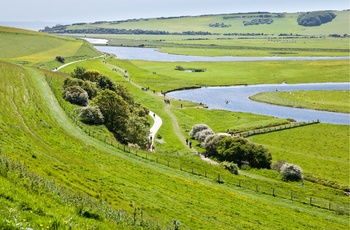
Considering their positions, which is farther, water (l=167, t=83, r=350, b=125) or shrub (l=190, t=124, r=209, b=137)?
water (l=167, t=83, r=350, b=125)

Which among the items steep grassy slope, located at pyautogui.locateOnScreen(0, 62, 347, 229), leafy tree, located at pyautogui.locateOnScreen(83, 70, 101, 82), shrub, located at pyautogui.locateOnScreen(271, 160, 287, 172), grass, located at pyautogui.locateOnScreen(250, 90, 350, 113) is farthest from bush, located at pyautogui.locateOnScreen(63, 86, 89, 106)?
grass, located at pyautogui.locateOnScreen(250, 90, 350, 113)

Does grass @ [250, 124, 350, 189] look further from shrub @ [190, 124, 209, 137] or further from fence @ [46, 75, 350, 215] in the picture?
shrub @ [190, 124, 209, 137]

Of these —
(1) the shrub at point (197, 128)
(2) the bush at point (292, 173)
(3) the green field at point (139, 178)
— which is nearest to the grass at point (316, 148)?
(3) the green field at point (139, 178)

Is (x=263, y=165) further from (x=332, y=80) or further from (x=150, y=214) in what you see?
→ (x=332, y=80)

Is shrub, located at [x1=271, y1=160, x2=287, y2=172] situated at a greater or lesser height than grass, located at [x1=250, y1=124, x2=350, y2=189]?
lesser

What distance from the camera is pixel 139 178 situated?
44.6 meters

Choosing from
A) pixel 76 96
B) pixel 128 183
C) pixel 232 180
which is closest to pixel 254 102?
pixel 76 96

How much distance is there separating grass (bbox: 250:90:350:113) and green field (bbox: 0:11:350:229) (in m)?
27.4

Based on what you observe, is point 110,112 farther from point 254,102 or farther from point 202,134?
point 254,102

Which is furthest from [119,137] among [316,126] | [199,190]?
[316,126]

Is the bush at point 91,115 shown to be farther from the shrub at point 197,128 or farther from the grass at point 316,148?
the grass at point 316,148

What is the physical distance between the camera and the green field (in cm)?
2022

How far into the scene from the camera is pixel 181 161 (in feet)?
204

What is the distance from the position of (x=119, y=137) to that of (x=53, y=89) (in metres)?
24.5
